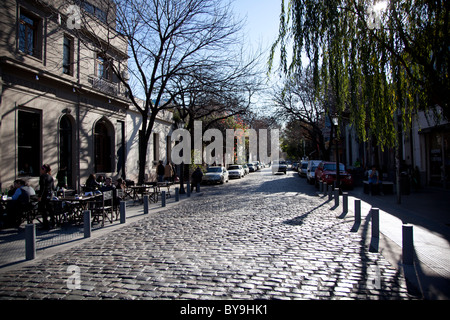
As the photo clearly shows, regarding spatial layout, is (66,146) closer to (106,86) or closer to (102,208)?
(106,86)

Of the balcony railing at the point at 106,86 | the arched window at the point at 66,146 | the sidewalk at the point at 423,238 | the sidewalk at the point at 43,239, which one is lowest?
the sidewalk at the point at 43,239

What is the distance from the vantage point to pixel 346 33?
6887mm

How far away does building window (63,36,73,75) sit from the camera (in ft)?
51.0

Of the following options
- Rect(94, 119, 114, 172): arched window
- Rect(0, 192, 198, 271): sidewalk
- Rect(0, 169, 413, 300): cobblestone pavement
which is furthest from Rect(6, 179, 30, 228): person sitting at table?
Rect(94, 119, 114, 172): arched window

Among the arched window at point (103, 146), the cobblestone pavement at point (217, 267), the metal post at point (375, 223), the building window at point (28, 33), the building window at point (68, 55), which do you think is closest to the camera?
the cobblestone pavement at point (217, 267)

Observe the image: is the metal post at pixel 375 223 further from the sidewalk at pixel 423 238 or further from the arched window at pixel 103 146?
the arched window at pixel 103 146

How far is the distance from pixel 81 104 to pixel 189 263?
44.8 feet

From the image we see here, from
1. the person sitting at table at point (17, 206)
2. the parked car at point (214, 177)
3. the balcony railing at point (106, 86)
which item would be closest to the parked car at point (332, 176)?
the parked car at point (214, 177)

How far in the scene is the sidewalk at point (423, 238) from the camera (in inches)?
179

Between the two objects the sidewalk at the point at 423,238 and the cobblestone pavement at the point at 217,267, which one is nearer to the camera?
the cobblestone pavement at the point at 217,267

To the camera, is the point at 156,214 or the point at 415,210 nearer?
the point at 415,210

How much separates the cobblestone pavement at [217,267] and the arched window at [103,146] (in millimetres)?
11080

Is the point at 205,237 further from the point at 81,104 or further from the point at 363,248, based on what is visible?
the point at 81,104

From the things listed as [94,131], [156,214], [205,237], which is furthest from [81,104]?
[205,237]
